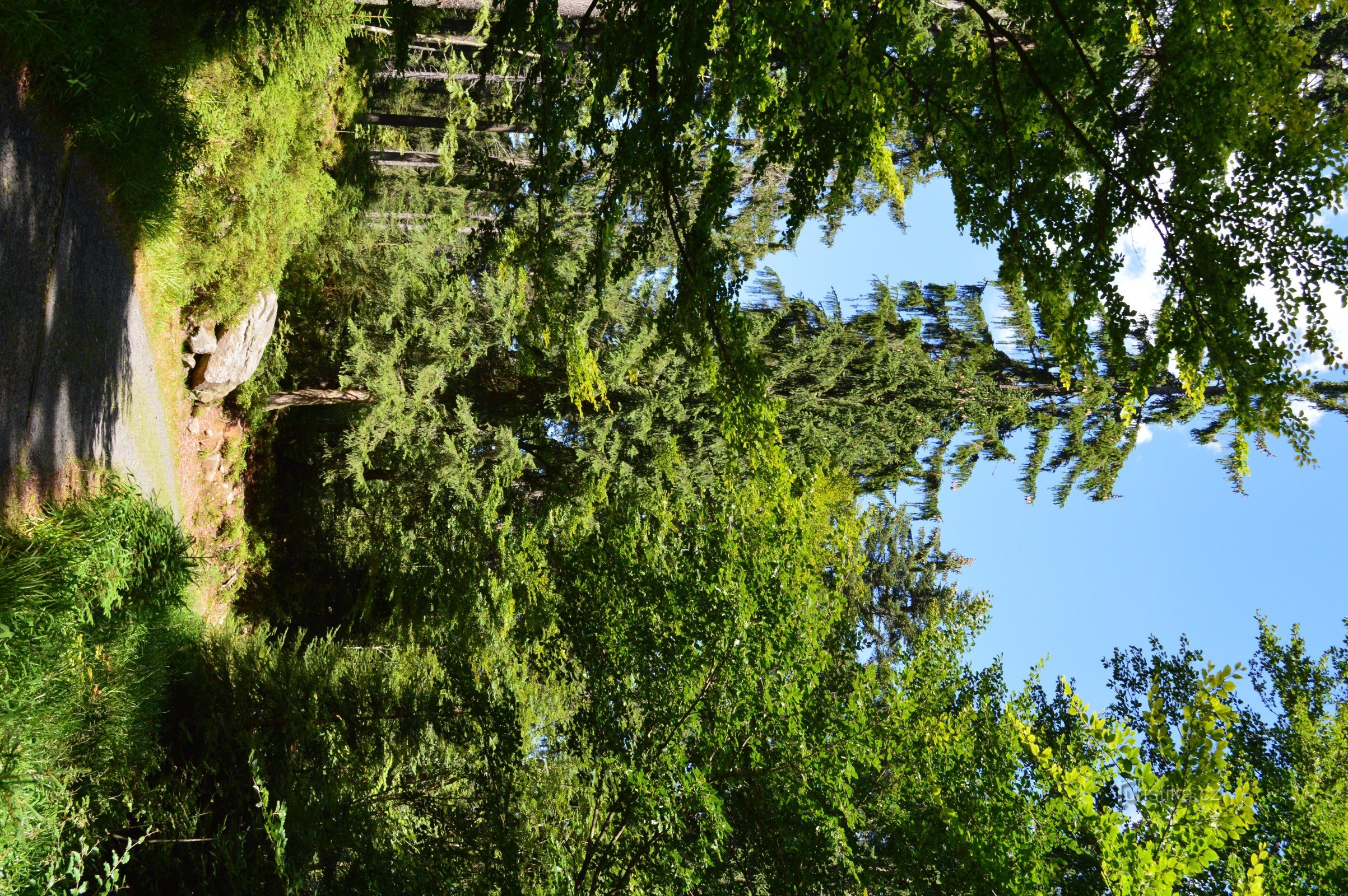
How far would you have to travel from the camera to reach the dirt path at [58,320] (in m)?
5.16

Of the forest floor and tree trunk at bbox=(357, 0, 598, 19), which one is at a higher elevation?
tree trunk at bbox=(357, 0, 598, 19)

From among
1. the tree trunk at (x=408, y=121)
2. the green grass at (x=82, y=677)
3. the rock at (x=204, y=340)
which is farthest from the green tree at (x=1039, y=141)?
the tree trunk at (x=408, y=121)

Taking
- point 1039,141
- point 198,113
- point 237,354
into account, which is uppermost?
point 198,113

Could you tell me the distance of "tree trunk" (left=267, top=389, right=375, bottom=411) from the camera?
437 inches

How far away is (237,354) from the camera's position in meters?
9.45

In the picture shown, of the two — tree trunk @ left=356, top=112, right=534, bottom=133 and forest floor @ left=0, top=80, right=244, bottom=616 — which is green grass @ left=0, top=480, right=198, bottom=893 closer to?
forest floor @ left=0, top=80, right=244, bottom=616

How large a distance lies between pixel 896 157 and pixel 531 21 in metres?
8.60

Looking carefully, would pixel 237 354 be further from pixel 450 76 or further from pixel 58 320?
pixel 450 76

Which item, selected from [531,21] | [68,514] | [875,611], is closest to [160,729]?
[68,514]

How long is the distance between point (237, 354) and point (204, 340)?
1.88ft

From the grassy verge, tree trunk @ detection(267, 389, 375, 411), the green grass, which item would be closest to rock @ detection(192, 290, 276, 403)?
the grassy verge

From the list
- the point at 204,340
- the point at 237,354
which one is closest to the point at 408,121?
the point at 237,354

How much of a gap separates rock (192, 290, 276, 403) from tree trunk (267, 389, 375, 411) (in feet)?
3.29

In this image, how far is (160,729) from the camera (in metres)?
7.55
